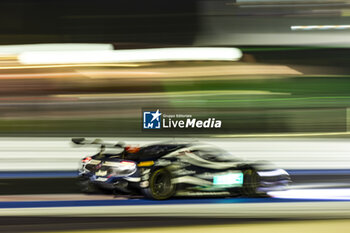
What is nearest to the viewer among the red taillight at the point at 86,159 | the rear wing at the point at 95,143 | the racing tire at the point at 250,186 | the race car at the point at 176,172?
the rear wing at the point at 95,143

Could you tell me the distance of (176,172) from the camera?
5141 mm

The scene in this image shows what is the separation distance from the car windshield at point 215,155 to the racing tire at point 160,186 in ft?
1.37

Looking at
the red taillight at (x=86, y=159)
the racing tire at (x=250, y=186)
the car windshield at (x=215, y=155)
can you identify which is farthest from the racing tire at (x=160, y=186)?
the racing tire at (x=250, y=186)

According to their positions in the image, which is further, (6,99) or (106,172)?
(106,172)

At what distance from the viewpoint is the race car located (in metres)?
4.95

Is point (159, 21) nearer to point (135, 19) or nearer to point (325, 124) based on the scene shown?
point (135, 19)

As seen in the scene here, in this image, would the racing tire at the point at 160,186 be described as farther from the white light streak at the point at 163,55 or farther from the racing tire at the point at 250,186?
the white light streak at the point at 163,55

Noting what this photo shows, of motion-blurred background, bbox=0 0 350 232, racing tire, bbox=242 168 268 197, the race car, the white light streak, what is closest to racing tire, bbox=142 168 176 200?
the race car

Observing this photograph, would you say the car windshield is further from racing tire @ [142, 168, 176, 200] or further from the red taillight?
the red taillight

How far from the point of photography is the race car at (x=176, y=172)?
4945 millimetres

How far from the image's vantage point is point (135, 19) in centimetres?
495

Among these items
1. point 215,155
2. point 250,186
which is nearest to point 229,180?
point 250,186

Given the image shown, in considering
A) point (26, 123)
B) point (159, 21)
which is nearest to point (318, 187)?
point (159, 21)

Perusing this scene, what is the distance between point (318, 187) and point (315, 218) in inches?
13.1
